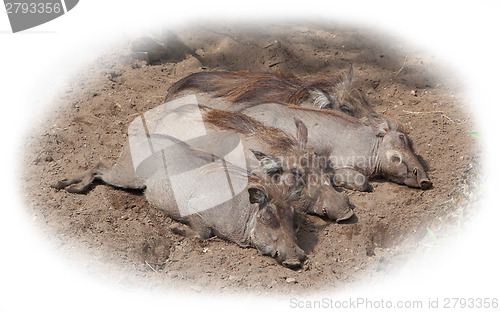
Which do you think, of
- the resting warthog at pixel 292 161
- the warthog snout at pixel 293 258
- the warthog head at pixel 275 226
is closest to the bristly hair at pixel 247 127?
the resting warthog at pixel 292 161

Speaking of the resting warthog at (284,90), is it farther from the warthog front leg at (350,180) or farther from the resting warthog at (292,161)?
the warthog front leg at (350,180)

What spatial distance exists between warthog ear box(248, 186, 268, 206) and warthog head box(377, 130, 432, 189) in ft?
6.69

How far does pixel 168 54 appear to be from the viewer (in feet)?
27.9

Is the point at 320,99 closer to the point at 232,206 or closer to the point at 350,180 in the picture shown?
the point at 350,180

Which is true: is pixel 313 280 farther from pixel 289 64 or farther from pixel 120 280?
pixel 289 64

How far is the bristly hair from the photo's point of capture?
5.88m

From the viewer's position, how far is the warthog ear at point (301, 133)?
585cm

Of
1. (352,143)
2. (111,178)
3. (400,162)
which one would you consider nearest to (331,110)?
(352,143)

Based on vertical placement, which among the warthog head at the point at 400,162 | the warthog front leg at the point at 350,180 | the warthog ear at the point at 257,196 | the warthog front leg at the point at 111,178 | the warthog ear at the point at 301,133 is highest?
the warthog ear at the point at 301,133

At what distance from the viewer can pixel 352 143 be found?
6.45m

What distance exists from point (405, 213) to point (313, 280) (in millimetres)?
1489

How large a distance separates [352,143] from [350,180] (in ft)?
1.83

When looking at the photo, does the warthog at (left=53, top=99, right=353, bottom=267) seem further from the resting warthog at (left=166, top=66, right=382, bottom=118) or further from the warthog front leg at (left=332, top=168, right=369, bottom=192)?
the resting warthog at (left=166, top=66, right=382, bottom=118)

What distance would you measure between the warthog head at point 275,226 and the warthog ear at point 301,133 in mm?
883
